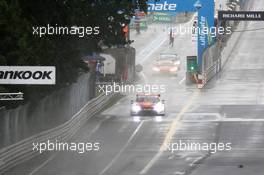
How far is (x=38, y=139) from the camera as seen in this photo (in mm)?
35062

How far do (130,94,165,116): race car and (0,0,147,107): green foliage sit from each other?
623 centimetres

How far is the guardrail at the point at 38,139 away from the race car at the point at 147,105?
7.20 ft

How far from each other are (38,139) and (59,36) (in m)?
3.70

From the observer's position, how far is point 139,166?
1292 inches

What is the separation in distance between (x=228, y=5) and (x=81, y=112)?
30.9m

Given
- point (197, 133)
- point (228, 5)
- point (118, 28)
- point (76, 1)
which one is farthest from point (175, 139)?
point (228, 5)

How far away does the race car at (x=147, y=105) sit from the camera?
147 ft

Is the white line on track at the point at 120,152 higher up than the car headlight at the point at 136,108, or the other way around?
the car headlight at the point at 136,108

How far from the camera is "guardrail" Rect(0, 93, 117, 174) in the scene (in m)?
32.7

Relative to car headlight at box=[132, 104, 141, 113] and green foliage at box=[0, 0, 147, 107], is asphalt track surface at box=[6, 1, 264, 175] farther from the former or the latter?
green foliage at box=[0, 0, 147, 107]

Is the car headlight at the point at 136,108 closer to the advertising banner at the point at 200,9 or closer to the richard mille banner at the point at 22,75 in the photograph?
the advertising banner at the point at 200,9

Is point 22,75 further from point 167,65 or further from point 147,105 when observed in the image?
point 167,65

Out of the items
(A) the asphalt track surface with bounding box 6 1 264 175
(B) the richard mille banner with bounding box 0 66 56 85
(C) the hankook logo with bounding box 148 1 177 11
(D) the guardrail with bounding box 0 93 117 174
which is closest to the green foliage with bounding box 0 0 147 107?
(B) the richard mille banner with bounding box 0 66 56 85

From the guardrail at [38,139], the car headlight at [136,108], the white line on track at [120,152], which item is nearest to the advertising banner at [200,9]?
the car headlight at [136,108]
